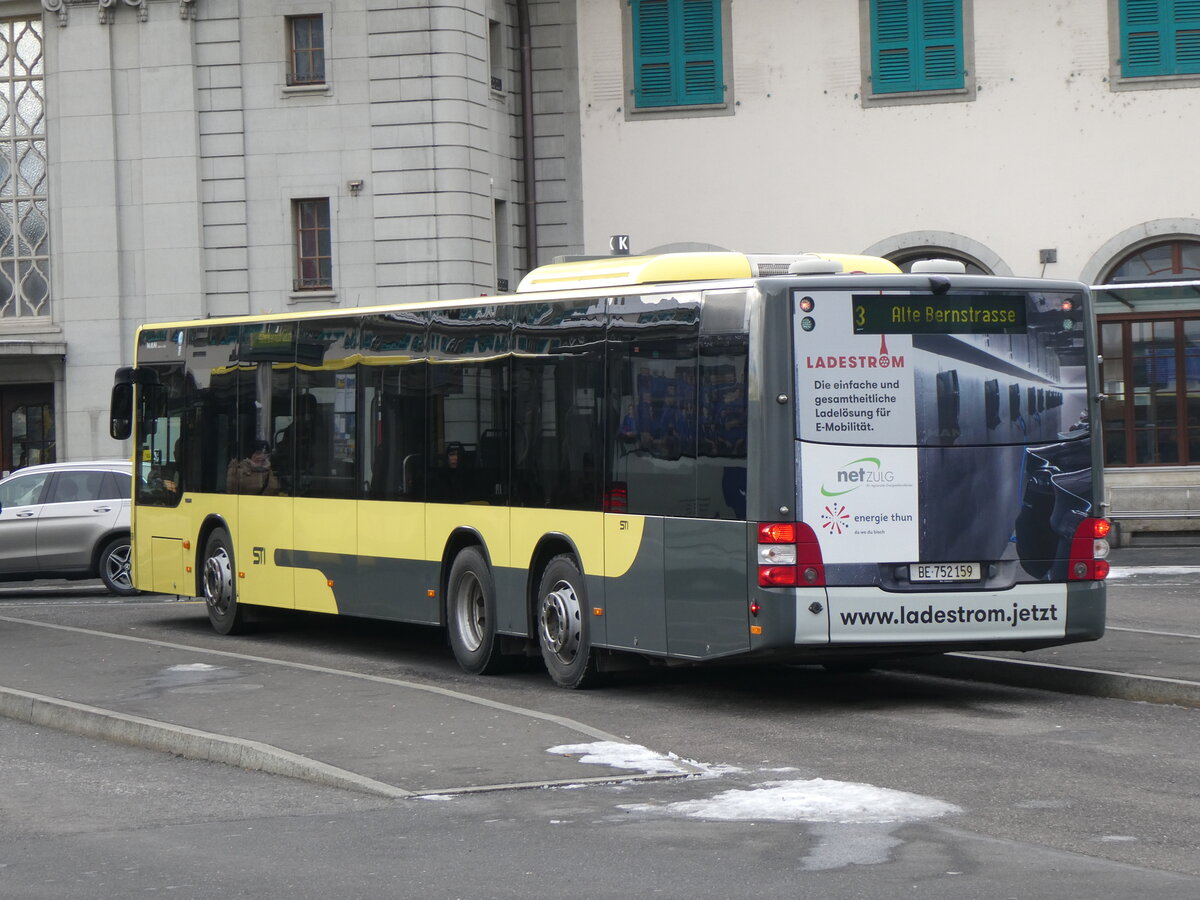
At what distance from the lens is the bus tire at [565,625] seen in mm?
13398

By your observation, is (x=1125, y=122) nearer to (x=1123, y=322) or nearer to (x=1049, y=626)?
(x=1123, y=322)

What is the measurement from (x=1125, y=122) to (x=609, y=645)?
793 inches

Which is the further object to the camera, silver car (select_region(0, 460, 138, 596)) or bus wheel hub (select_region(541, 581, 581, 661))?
silver car (select_region(0, 460, 138, 596))

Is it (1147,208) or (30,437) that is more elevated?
(1147,208)

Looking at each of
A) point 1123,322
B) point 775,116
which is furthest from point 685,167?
point 1123,322

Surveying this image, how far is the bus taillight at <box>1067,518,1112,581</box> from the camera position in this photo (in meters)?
12.4

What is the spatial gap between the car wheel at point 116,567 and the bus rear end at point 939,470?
1430 centimetres

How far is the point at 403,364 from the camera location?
15508 mm

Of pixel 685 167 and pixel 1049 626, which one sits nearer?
pixel 1049 626

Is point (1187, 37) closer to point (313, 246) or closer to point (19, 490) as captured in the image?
point (313, 246)

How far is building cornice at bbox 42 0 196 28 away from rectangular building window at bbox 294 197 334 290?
10.9ft

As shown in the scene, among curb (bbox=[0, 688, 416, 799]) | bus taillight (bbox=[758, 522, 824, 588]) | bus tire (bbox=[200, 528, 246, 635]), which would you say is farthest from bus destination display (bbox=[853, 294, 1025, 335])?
bus tire (bbox=[200, 528, 246, 635])

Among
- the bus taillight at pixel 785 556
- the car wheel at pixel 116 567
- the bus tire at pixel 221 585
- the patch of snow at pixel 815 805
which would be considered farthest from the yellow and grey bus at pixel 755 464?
the car wheel at pixel 116 567

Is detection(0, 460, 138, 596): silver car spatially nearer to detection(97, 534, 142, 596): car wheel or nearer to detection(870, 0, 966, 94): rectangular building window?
detection(97, 534, 142, 596): car wheel
